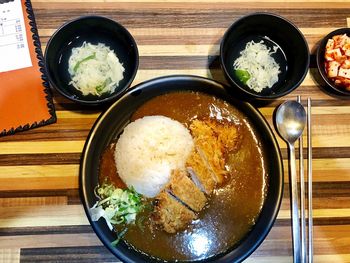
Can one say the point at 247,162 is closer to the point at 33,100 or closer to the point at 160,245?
the point at 160,245

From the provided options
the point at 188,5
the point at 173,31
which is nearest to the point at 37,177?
the point at 173,31

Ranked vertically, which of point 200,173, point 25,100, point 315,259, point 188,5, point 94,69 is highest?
point 188,5

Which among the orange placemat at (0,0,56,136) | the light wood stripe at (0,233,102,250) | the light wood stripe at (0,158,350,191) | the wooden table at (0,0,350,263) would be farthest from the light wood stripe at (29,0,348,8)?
the light wood stripe at (0,233,102,250)

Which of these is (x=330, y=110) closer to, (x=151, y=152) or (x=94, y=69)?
(x=151, y=152)

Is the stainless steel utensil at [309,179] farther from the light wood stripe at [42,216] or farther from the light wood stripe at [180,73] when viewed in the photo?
the light wood stripe at [42,216]

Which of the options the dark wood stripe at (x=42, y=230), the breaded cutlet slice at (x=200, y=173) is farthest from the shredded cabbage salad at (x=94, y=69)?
the dark wood stripe at (x=42, y=230)

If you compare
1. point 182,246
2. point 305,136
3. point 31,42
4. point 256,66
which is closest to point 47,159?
point 31,42

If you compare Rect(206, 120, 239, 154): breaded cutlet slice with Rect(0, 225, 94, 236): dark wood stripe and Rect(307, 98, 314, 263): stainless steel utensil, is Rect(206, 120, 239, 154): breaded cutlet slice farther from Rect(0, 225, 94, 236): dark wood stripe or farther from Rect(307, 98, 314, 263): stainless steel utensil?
Rect(0, 225, 94, 236): dark wood stripe
